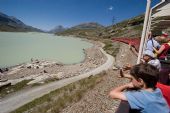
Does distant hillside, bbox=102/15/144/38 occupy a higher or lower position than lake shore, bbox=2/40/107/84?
higher

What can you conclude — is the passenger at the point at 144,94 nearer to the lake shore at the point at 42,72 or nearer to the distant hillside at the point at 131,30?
the lake shore at the point at 42,72

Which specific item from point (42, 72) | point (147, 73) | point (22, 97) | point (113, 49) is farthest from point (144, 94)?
point (113, 49)

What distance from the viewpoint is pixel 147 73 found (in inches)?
119

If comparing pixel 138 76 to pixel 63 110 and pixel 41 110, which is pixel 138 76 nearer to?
pixel 63 110

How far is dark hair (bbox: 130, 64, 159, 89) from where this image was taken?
3.04 m

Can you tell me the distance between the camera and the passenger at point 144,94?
9.81ft

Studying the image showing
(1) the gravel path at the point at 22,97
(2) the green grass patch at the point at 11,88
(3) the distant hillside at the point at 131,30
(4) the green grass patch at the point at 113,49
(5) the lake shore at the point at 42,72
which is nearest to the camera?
(1) the gravel path at the point at 22,97

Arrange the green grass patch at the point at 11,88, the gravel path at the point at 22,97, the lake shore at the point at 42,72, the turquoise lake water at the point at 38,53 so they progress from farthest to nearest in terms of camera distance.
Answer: the turquoise lake water at the point at 38,53
the lake shore at the point at 42,72
the green grass patch at the point at 11,88
the gravel path at the point at 22,97

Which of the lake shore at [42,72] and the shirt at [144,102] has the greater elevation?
the shirt at [144,102]

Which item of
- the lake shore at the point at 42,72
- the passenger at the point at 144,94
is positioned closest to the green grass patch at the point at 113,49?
the lake shore at the point at 42,72

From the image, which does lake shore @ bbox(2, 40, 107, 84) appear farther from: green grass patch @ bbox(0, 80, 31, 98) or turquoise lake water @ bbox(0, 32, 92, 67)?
turquoise lake water @ bbox(0, 32, 92, 67)

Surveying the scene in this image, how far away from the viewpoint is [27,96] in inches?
808

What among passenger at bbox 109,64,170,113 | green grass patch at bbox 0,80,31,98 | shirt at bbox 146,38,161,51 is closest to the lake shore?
green grass patch at bbox 0,80,31,98

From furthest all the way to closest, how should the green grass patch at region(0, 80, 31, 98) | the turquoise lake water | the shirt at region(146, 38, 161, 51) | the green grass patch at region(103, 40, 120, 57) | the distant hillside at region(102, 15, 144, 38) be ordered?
the distant hillside at region(102, 15, 144, 38) < the turquoise lake water < the green grass patch at region(103, 40, 120, 57) < the green grass patch at region(0, 80, 31, 98) < the shirt at region(146, 38, 161, 51)
